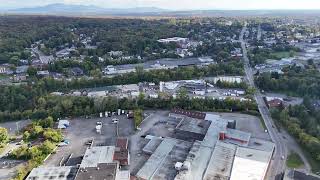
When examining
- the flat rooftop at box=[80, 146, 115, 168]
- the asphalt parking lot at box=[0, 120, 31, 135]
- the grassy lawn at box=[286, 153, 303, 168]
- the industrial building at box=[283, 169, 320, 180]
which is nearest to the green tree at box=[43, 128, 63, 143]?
the flat rooftop at box=[80, 146, 115, 168]

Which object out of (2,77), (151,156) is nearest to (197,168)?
(151,156)

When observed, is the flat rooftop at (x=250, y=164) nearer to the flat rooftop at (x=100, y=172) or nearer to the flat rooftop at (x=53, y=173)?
the flat rooftop at (x=100, y=172)

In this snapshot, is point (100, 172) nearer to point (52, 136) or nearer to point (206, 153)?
point (206, 153)

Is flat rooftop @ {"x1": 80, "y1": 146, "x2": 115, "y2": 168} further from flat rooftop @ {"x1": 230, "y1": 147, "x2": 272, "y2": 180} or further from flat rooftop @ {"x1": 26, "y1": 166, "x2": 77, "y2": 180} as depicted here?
flat rooftop @ {"x1": 230, "y1": 147, "x2": 272, "y2": 180}

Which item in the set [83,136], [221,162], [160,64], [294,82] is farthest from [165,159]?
[160,64]

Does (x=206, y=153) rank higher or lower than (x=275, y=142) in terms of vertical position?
higher

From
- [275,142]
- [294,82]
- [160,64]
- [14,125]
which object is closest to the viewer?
[275,142]

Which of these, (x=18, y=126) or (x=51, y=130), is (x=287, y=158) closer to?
(x=51, y=130)
